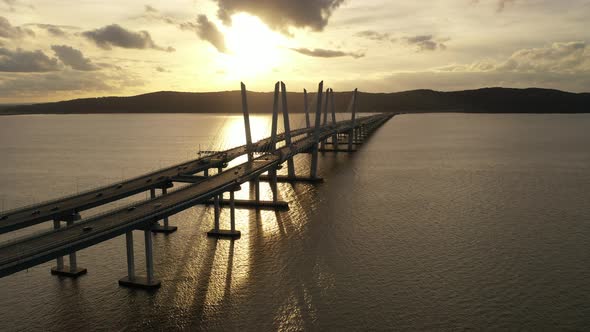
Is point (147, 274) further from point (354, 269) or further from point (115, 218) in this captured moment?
point (354, 269)

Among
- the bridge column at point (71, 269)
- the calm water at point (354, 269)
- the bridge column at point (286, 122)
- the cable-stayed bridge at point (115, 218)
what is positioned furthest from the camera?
the bridge column at point (286, 122)

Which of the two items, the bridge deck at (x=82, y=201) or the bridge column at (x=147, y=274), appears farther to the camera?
the bridge deck at (x=82, y=201)

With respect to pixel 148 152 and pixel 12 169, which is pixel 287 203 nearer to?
pixel 12 169

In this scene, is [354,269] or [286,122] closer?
[354,269]

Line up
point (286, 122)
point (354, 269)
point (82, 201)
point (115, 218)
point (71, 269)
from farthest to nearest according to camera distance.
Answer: point (286, 122), point (82, 201), point (354, 269), point (71, 269), point (115, 218)

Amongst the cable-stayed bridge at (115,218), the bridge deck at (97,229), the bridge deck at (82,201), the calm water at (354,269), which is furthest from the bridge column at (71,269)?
the bridge deck at (97,229)

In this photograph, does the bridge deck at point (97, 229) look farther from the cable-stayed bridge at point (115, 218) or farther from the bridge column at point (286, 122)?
the bridge column at point (286, 122)

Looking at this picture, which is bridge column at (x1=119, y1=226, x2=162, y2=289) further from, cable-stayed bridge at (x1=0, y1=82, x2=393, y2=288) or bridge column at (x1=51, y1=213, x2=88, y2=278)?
bridge column at (x1=51, y1=213, x2=88, y2=278)

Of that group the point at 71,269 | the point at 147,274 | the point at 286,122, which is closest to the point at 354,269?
the point at 147,274

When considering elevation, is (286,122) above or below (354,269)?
above

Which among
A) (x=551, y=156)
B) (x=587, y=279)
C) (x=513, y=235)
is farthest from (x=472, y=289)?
(x=551, y=156)

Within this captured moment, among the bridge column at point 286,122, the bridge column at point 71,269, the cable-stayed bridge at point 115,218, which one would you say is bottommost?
the bridge column at point 71,269
